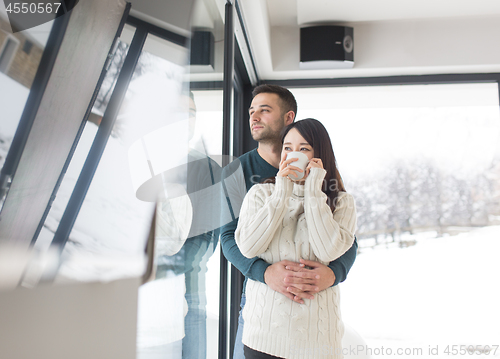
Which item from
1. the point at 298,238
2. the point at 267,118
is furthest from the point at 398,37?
the point at 298,238

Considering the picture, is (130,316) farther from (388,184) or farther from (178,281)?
(388,184)

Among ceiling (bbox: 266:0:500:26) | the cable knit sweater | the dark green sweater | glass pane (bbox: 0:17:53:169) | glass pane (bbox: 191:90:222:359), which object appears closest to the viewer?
glass pane (bbox: 0:17:53:169)

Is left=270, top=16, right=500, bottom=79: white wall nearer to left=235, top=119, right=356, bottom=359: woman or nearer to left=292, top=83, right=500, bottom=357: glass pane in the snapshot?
left=292, top=83, right=500, bottom=357: glass pane

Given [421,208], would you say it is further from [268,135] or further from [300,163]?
[300,163]

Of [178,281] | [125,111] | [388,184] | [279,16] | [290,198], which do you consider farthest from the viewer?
[388,184]

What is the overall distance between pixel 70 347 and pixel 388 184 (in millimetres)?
2703

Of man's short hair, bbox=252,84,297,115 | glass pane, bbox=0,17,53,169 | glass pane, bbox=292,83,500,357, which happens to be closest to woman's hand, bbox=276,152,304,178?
man's short hair, bbox=252,84,297,115

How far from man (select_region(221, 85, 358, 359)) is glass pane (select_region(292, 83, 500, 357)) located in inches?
52.6

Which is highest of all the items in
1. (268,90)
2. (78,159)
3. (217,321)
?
(268,90)

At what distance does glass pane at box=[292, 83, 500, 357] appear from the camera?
2686 millimetres

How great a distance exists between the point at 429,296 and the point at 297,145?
2215 mm

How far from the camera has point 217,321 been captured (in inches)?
60.6

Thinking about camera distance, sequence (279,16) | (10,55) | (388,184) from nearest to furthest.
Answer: (10,55) < (279,16) < (388,184)

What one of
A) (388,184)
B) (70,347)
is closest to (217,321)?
(70,347)
